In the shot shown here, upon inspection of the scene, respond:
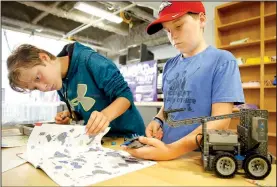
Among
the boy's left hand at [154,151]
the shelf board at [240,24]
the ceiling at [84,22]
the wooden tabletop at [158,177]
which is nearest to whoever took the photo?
the wooden tabletop at [158,177]

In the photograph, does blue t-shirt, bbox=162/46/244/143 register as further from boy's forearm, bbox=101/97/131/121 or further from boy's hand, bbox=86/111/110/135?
boy's hand, bbox=86/111/110/135

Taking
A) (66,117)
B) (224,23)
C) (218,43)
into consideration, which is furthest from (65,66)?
(224,23)

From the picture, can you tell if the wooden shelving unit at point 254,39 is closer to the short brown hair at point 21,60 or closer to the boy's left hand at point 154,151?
the boy's left hand at point 154,151

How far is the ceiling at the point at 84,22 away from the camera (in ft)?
13.3

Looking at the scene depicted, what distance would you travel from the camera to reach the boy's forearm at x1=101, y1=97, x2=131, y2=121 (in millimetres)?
948

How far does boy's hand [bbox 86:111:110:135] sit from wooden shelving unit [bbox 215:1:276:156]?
2391mm

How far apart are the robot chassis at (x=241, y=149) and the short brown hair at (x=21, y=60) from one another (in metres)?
0.71

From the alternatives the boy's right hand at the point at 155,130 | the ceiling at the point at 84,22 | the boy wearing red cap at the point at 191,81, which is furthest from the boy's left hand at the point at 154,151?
the ceiling at the point at 84,22

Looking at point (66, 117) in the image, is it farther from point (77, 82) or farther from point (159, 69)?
point (159, 69)

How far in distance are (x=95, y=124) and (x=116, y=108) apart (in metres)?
0.20

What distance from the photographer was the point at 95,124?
2.63ft

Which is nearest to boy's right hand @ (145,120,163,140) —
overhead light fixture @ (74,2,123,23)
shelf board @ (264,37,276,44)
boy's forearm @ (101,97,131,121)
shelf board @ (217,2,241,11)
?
boy's forearm @ (101,97,131,121)

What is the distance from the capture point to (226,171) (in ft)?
1.72

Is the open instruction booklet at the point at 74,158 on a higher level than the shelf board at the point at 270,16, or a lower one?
lower
